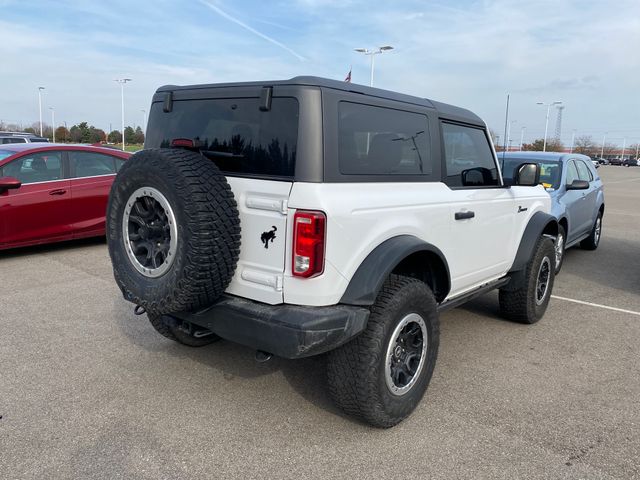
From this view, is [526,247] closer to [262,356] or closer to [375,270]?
[375,270]

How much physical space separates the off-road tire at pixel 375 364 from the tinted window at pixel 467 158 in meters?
1.07

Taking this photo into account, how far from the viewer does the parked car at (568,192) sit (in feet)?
22.9

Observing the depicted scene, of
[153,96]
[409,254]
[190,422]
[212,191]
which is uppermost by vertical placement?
[153,96]

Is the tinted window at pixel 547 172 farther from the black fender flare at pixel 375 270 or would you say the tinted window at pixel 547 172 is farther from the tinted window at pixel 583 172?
the black fender flare at pixel 375 270

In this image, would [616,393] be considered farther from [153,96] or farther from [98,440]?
[153,96]

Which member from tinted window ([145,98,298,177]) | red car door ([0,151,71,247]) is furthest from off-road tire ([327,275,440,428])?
red car door ([0,151,71,247])

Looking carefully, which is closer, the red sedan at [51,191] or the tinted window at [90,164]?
the red sedan at [51,191]

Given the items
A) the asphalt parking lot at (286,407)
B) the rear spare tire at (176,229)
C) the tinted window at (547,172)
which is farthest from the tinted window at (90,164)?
the tinted window at (547,172)

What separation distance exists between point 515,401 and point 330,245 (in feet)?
5.83

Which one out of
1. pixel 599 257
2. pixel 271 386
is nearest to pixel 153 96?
pixel 271 386

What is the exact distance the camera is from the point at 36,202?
7074mm

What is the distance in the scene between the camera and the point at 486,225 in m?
4.10

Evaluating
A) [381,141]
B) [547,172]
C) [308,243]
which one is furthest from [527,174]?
[547,172]

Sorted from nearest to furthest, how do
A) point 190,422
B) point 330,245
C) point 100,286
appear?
point 330,245, point 190,422, point 100,286
